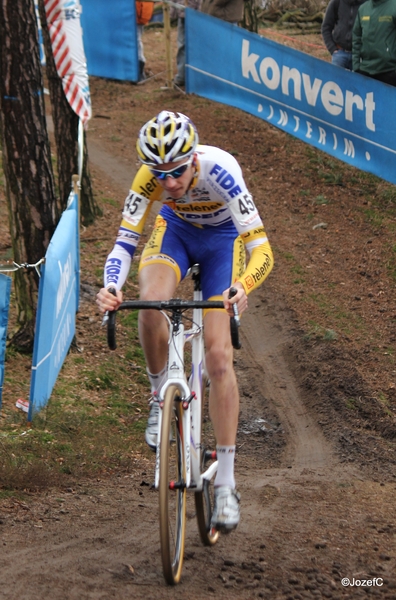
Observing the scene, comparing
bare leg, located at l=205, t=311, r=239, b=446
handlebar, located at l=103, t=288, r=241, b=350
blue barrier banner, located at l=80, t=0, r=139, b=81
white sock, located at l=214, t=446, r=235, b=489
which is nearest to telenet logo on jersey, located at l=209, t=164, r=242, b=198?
bare leg, located at l=205, t=311, r=239, b=446

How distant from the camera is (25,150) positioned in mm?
6969

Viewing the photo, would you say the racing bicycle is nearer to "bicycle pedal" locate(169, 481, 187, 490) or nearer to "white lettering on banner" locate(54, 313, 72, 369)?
"bicycle pedal" locate(169, 481, 187, 490)

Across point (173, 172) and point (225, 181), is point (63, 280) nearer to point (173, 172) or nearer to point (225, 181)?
point (225, 181)

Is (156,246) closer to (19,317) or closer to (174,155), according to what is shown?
(174,155)

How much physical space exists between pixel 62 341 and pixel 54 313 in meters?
0.73

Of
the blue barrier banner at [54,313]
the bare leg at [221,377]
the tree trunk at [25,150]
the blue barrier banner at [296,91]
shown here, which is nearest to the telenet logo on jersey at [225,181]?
the bare leg at [221,377]

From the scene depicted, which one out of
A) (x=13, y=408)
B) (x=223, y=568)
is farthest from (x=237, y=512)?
(x=13, y=408)

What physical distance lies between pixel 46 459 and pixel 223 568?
184 cm

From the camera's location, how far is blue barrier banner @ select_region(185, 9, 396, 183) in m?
10.7

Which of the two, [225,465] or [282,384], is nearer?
[225,465]

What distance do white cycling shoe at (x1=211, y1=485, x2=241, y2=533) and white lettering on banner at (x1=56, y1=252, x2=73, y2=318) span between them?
251 centimetres

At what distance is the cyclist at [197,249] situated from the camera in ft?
14.3

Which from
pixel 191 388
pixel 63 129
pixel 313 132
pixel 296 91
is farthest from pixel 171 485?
pixel 296 91

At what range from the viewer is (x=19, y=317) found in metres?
7.32
